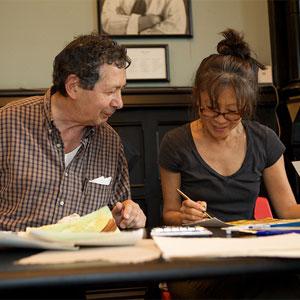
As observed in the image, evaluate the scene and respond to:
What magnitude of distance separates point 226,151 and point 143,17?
139cm

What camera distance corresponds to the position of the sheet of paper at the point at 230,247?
604 millimetres

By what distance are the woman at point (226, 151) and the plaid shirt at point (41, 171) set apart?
0.25 meters

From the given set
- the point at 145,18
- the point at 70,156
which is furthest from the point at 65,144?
the point at 145,18

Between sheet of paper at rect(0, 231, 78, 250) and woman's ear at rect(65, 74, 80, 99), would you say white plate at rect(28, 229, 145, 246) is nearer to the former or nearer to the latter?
sheet of paper at rect(0, 231, 78, 250)

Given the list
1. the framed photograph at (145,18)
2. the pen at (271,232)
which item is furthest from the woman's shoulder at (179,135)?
the framed photograph at (145,18)

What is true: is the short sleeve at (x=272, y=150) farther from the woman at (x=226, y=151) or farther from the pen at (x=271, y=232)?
the pen at (x=271, y=232)

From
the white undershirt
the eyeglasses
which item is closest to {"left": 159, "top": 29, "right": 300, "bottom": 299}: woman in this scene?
the eyeglasses

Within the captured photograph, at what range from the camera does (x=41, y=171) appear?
4.62 ft

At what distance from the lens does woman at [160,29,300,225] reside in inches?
59.2

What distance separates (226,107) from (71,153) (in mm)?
489

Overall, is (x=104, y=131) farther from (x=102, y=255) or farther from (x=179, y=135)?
(x=102, y=255)

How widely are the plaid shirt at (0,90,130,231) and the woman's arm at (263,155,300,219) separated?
557 mm

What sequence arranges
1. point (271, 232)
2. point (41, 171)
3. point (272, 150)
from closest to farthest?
point (271, 232)
point (41, 171)
point (272, 150)

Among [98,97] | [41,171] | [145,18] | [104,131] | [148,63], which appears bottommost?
[41,171]
